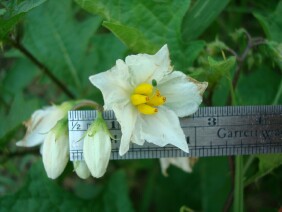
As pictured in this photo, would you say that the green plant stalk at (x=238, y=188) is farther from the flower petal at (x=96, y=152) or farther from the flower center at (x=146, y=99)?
the flower petal at (x=96, y=152)

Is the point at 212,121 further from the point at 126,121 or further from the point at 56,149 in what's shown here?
the point at 56,149

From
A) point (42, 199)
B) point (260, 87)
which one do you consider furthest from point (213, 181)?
point (42, 199)

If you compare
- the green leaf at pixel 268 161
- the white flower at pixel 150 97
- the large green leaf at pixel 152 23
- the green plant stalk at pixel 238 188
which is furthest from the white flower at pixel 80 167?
the green leaf at pixel 268 161

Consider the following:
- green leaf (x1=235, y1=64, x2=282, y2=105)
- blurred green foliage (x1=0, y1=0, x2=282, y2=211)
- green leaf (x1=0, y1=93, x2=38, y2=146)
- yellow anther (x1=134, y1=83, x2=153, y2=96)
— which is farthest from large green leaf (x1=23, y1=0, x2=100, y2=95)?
yellow anther (x1=134, y1=83, x2=153, y2=96)

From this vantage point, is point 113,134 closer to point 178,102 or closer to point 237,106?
point 178,102

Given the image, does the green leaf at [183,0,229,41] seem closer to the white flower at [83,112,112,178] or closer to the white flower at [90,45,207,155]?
the white flower at [90,45,207,155]

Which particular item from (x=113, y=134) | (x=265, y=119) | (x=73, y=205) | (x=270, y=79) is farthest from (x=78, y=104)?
(x=270, y=79)
